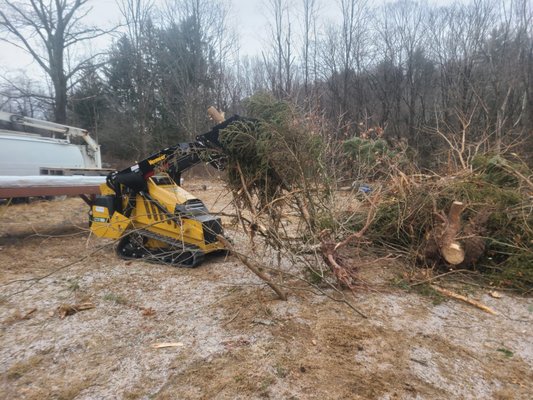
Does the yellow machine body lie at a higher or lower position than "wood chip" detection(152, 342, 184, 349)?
higher

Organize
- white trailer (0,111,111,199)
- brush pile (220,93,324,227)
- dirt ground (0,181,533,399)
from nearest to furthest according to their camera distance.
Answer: dirt ground (0,181,533,399)
brush pile (220,93,324,227)
white trailer (0,111,111,199)

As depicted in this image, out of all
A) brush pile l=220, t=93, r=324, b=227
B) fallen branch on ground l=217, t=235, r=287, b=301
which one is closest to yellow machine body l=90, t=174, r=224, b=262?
brush pile l=220, t=93, r=324, b=227

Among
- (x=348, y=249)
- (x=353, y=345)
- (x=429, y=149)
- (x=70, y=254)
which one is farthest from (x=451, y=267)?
(x=429, y=149)

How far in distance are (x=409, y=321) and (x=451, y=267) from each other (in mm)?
1569

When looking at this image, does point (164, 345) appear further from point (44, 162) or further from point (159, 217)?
point (44, 162)

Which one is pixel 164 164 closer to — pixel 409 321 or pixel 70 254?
pixel 70 254

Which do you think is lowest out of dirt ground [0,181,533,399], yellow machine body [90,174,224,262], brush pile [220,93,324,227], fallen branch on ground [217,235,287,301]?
dirt ground [0,181,533,399]

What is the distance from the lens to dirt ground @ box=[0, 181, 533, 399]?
2590 millimetres

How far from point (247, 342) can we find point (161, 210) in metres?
2.59

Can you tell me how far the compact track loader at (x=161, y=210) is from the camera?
497 cm

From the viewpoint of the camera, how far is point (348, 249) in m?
5.53

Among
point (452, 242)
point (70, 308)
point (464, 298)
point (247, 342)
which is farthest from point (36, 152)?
point (464, 298)

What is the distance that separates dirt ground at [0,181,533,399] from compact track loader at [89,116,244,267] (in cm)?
47

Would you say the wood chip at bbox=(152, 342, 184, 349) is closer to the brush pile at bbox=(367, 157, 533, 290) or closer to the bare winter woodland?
the bare winter woodland
